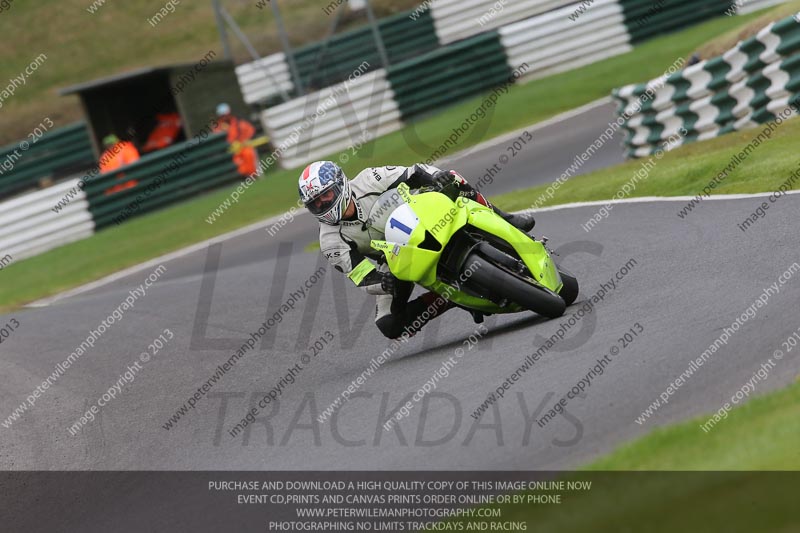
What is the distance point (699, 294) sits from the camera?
802cm

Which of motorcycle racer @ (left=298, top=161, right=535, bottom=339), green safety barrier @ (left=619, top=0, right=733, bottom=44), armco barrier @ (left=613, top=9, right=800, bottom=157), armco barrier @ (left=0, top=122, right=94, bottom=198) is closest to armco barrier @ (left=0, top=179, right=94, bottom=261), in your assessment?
armco barrier @ (left=0, top=122, right=94, bottom=198)

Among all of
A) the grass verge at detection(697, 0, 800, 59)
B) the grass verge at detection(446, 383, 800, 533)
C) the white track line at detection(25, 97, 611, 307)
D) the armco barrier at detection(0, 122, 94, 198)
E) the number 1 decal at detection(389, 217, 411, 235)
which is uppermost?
the number 1 decal at detection(389, 217, 411, 235)

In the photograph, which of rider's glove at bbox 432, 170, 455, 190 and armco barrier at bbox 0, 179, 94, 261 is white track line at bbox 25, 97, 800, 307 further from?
rider's glove at bbox 432, 170, 455, 190

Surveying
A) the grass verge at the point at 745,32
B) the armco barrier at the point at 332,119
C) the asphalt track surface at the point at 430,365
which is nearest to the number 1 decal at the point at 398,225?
the asphalt track surface at the point at 430,365

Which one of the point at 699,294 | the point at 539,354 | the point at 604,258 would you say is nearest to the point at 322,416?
the point at 539,354

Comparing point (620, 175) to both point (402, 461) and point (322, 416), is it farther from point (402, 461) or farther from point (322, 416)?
point (402, 461)

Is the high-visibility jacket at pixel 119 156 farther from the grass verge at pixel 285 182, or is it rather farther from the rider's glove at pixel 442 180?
the rider's glove at pixel 442 180

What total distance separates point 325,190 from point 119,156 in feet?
55.6

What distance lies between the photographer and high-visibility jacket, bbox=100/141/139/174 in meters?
24.7

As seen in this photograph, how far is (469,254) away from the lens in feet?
27.2

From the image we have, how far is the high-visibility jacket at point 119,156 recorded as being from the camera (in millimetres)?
24719

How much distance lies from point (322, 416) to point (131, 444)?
1523 mm

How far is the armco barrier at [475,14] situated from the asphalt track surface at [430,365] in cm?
1581
